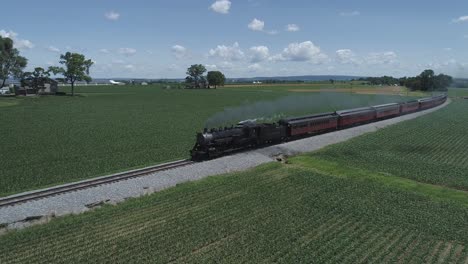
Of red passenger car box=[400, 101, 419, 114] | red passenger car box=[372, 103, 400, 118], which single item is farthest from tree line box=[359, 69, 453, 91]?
red passenger car box=[372, 103, 400, 118]

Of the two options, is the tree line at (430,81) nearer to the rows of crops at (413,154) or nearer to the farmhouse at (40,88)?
the rows of crops at (413,154)

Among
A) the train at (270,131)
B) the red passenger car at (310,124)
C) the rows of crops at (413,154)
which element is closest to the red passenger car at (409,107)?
the train at (270,131)

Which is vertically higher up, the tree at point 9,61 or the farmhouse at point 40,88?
the tree at point 9,61

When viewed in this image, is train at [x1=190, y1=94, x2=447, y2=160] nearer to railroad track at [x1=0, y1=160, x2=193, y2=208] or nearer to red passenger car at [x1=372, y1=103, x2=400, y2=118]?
red passenger car at [x1=372, y1=103, x2=400, y2=118]

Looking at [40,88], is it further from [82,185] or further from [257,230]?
[257,230]

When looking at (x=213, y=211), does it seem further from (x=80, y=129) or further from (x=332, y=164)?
(x=80, y=129)
